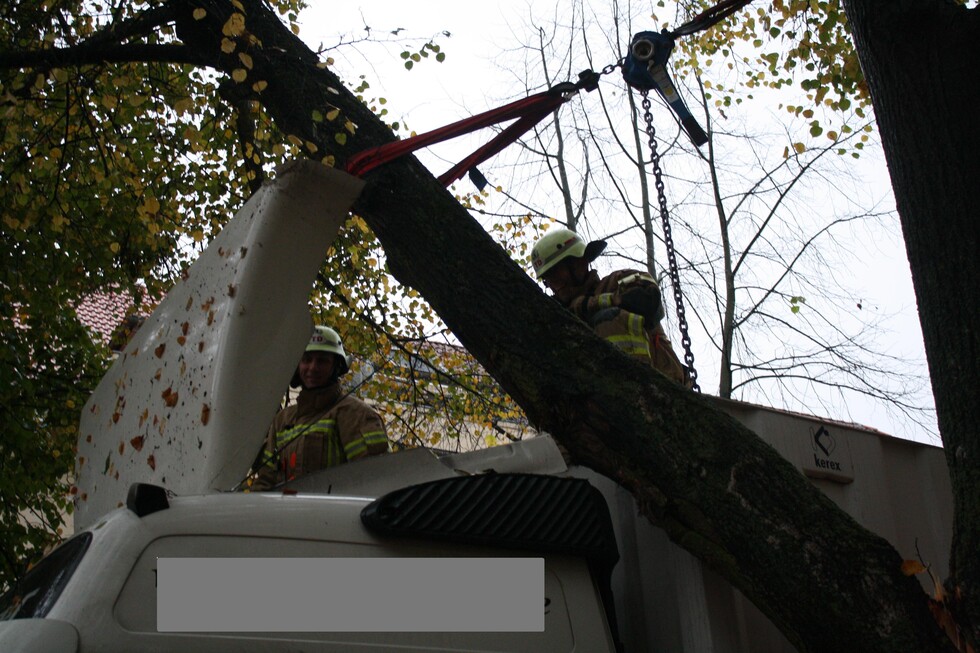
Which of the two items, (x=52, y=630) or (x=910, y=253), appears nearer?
(x=52, y=630)

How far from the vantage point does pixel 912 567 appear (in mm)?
2725

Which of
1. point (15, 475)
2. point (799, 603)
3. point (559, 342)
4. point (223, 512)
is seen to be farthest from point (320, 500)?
point (15, 475)

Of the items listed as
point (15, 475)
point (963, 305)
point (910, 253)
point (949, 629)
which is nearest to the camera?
point (949, 629)

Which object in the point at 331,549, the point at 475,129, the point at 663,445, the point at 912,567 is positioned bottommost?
the point at 912,567

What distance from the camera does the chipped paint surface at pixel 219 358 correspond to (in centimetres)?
292

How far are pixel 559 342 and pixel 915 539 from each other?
1704 millimetres

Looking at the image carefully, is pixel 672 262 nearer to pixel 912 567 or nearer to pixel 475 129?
pixel 475 129

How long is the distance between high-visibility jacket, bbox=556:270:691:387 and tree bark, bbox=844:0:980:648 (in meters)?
1.17

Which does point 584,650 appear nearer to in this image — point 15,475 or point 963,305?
point 963,305

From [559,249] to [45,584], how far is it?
326 cm

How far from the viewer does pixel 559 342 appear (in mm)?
3223

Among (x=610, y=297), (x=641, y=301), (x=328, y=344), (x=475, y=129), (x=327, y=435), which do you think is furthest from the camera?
(x=328, y=344)

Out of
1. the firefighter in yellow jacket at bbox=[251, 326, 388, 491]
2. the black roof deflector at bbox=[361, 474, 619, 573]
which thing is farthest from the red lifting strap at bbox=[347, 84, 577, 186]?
the black roof deflector at bbox=[361, 474, 619, 573]

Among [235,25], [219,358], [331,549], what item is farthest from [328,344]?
[331,549]
